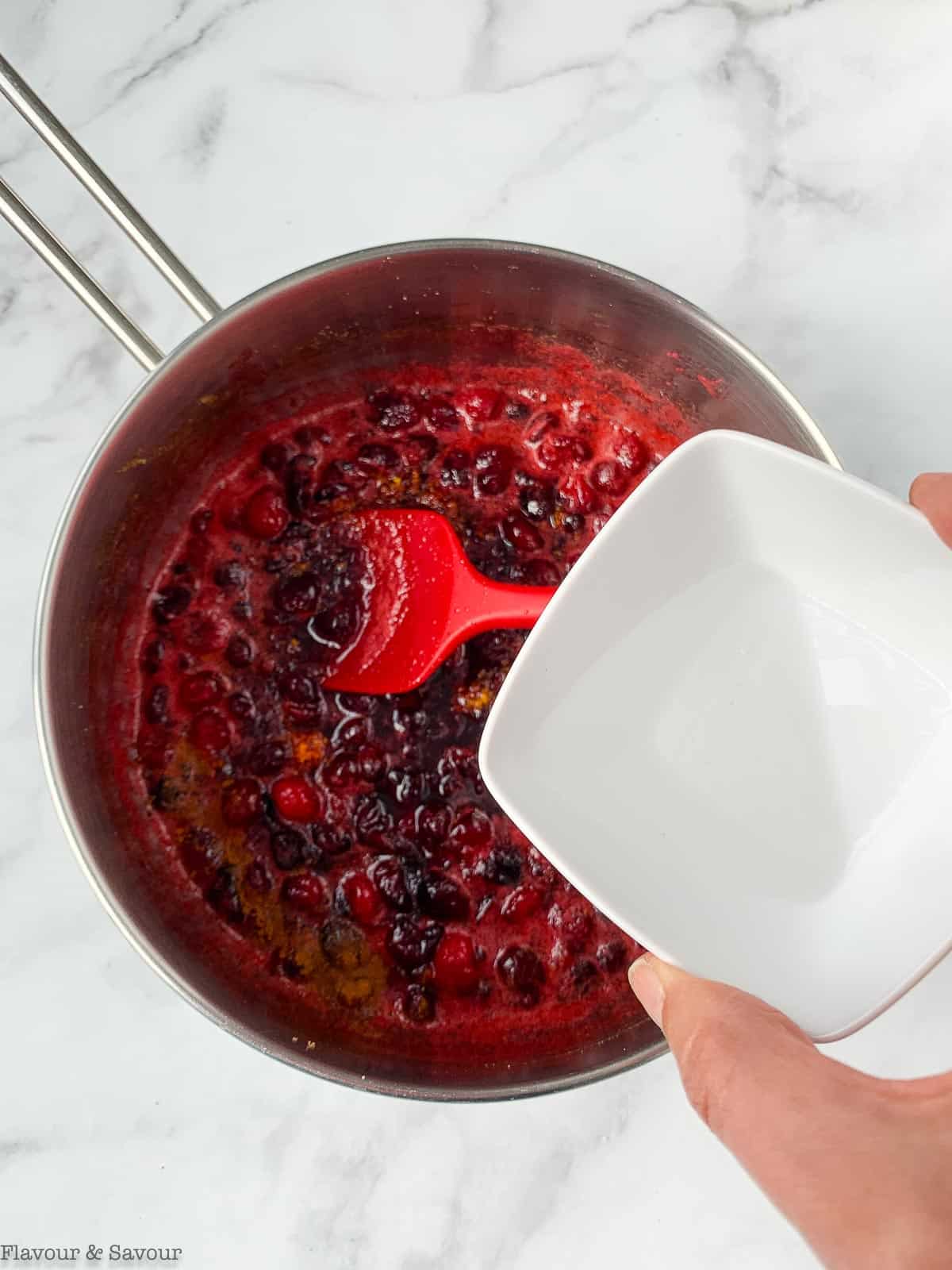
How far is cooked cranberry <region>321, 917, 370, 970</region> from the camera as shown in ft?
3.25

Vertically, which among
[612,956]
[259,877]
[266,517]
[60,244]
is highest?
[60,244]

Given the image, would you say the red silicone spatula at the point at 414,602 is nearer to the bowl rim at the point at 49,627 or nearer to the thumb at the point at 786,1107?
the bowl rim at the point at 49,627

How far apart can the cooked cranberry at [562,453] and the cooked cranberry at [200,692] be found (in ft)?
1.21

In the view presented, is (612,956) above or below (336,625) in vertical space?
below

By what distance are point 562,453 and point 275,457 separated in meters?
0.27

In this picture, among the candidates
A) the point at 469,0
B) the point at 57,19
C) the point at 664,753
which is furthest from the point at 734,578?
the point at 57,19

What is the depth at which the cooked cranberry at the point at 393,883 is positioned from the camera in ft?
3.27

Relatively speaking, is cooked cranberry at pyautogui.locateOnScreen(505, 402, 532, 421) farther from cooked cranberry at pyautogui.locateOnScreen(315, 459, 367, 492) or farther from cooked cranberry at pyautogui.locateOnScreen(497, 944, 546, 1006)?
cooked cranberry at pyautogui.locateOnScreen(497, 944, 546, 1006)

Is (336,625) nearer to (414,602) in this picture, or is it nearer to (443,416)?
(414,602)

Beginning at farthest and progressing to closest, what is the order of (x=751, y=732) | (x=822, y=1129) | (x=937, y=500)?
(x=751, y=732) < (x=937, y=500) < (x=822, y=1129)

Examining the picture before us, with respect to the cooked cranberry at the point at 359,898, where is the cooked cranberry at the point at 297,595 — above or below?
above

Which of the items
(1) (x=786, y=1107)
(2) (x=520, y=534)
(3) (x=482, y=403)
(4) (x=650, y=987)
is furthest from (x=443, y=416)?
(1) (x=786, y=1107)

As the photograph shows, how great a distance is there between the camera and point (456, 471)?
41.4 inches

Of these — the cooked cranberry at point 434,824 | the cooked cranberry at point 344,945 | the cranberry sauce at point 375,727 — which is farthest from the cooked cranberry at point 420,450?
the cooked cranberry at point 344,945
